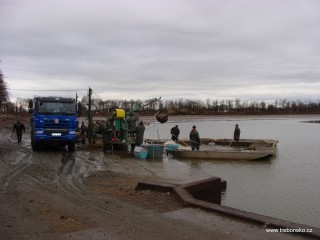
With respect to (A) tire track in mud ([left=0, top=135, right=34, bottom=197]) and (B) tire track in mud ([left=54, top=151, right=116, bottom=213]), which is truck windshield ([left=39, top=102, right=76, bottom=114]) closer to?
(B) tire track in mud ([left=54, top=151, right=116, bottom=213])

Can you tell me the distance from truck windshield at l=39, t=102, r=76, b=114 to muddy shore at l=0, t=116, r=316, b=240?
7.04m

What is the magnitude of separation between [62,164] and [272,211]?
7591mm

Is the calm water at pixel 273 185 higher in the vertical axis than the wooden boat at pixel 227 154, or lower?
lower

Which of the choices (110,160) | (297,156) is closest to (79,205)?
(110,160)

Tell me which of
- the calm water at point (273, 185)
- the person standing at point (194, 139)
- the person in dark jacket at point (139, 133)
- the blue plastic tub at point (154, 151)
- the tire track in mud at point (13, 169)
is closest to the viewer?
the tire track in mud at point (13, 169)

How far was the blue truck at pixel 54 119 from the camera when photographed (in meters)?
19.1

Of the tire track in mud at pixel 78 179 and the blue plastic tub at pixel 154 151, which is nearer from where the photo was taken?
the tire track in mud at pixel 78 179

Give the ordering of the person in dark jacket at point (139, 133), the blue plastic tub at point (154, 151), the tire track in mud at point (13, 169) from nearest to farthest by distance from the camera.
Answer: the tire track in mud at point (13, 169) < the blue plastic tub at point (154, 151) < the person in dark jacket at point (139, 133)

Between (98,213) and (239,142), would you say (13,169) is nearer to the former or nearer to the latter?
(98,213)

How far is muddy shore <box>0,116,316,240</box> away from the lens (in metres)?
6.30

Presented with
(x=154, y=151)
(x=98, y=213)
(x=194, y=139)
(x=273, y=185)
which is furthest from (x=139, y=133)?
(x=98, y=213)

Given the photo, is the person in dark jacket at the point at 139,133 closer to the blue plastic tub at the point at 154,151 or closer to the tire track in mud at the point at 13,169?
the blue plastic tub at the point at 154,151

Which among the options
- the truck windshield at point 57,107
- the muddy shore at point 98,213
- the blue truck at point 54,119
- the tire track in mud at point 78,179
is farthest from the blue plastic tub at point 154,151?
the muddy shore at point 98,213

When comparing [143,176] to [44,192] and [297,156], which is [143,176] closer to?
[44,192]
